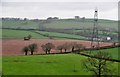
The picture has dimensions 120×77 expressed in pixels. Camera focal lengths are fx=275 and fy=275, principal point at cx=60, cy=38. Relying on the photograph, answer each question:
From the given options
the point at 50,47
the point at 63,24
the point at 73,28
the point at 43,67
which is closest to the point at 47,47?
the point at 50,47

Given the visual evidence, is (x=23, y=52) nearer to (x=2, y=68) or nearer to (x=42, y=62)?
(x=42, y=62)

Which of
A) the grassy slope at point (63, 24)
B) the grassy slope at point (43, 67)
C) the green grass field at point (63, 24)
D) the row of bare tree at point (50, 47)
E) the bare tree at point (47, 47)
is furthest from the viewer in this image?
the grassy slope at point (63, 24)

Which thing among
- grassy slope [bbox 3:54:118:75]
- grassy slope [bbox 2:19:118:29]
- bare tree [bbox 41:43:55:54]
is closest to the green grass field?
grassy slope [bbox 2:19:118:29]

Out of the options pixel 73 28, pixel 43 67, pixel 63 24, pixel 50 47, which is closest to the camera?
pixel 43 67

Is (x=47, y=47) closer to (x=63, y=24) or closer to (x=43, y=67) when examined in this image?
(x=43, y=67)

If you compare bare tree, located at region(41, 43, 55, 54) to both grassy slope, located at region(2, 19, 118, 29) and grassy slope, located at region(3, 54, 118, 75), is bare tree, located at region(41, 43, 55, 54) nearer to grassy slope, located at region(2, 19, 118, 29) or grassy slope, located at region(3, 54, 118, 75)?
grassy slope, located at region(3, 54, 118, 75)

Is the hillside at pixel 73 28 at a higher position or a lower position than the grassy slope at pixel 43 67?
higher

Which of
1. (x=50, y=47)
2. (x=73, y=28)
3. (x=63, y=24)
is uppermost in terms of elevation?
(x=63, y=24)

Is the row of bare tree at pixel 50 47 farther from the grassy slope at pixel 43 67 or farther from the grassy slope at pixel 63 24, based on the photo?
the grassy slope at pixel 63 24

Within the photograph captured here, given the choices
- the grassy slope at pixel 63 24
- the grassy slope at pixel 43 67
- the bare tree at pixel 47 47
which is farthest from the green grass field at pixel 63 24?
the grassy slope at pixel 43 67

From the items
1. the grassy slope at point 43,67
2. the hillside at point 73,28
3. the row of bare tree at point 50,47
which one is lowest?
the grassy slope at point 43,67

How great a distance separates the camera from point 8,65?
175 feet

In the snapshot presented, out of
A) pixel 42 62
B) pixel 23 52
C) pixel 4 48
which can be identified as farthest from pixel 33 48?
pixel 42 62

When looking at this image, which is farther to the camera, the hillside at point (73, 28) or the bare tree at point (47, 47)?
the hillside at point (73, 28)
